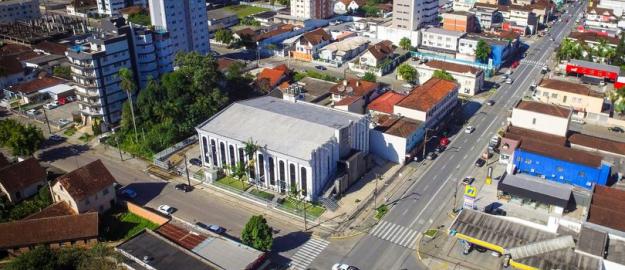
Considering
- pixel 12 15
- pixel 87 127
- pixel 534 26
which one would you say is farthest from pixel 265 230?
pixel 12 15

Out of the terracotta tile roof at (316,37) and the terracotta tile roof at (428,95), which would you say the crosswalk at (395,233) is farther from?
the terracotta tile roof at (316,37)

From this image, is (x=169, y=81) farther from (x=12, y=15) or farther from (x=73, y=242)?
(x=12, y=15)

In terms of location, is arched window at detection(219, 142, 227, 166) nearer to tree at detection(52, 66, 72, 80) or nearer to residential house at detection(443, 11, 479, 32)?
tree at detection(52, 66, 72, 80)

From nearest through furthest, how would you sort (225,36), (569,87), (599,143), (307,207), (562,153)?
(307,207)
(562,153)
(599,143)
(569,87)
(225,36)

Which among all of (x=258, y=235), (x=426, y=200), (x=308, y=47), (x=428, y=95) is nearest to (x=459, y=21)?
(x=308, y=47)

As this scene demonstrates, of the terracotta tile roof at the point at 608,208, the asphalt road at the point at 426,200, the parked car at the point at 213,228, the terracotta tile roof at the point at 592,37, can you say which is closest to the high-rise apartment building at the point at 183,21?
the parked car at the point at 213,228

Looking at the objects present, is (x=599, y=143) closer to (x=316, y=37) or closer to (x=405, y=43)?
(x=405, y=43)
